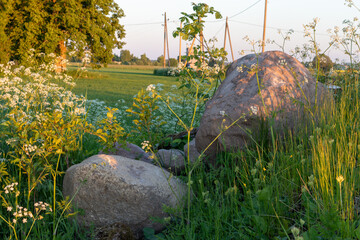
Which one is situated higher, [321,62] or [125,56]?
[125,56]

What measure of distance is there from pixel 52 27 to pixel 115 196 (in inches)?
952

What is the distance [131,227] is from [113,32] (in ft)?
86.5

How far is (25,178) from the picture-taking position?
431 centimetres

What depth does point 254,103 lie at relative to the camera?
4.09m

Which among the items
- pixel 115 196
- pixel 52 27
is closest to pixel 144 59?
pixel 52 27

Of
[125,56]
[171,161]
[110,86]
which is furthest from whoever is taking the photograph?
[125,56]

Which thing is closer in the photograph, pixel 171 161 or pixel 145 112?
pixel 171 161

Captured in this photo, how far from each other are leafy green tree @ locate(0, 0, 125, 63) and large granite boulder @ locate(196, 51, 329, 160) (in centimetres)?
2022

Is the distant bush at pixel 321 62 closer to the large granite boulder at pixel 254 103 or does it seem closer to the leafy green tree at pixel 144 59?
the large granite boulder at pixel 254 103

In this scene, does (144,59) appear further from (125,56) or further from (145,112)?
(145,112)

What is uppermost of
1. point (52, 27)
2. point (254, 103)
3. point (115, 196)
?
point (52, 27)

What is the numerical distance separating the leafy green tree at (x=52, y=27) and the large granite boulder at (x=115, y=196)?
2079cm

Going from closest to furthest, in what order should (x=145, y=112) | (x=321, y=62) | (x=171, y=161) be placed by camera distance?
(x=171, y=161) → (x=321, y=62) → (x=145, y=112)

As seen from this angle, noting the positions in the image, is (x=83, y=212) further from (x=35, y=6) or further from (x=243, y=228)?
(x=35, y=6)
